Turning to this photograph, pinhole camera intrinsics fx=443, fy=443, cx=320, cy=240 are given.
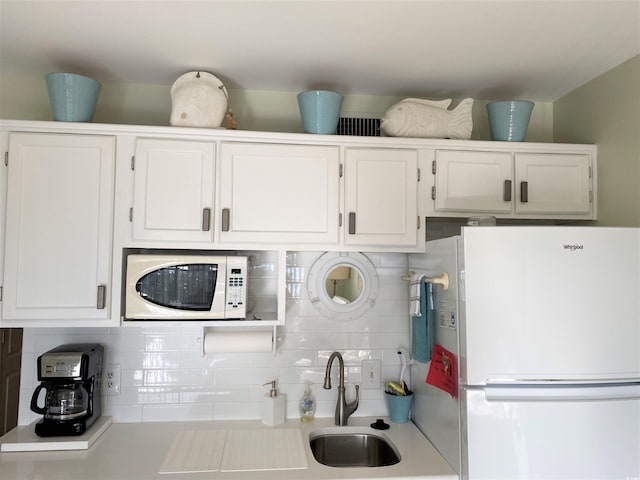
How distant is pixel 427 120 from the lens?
2053 millimetres

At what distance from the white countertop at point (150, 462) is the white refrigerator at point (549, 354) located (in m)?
0.22

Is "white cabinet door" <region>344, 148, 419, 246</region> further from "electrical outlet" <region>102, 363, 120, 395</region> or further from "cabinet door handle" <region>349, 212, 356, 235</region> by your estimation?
"electrical outlet" <region>102, 363, 120, 395</region>

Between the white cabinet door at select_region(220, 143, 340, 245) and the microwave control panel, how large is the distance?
0.10 meters

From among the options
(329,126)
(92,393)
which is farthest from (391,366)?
(92,393)

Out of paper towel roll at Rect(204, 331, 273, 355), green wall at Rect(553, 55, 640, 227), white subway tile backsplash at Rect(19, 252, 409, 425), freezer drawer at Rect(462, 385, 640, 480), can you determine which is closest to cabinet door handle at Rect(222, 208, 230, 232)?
white subway tile backsplash at Rect(19, 252, 409, 425)

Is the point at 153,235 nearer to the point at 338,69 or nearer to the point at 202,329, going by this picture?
the point at 202,329

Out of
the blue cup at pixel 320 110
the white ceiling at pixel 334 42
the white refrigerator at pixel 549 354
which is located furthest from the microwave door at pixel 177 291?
the white refrigerator at pixel 549 354

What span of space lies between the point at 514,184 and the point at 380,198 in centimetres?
64

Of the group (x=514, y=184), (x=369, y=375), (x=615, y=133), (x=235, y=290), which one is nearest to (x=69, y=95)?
(x=235, y=290)

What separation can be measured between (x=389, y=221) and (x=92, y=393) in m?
1.53

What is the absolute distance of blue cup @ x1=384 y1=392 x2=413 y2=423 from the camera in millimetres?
2135

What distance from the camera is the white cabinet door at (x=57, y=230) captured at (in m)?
1.79

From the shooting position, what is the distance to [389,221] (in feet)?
6.47

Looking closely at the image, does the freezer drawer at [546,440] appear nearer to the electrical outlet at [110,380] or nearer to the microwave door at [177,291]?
the microwave door at [177,291]
